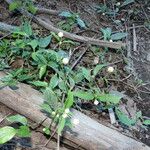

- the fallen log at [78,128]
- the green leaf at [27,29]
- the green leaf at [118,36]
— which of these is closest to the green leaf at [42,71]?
the fallen log at [78,128]

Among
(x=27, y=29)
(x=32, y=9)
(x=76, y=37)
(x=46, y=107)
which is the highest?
(x=32, y=9)

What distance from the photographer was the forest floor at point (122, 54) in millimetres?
2891

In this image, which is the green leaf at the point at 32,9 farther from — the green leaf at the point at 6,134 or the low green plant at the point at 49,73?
the green leaf at the point at 6,134

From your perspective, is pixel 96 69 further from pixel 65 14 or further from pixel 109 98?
pixel 65 14

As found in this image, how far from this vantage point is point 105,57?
3.37 metres

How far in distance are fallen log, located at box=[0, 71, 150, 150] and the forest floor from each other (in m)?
0.13

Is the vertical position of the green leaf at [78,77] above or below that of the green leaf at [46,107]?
above

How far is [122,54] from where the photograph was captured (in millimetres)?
3441

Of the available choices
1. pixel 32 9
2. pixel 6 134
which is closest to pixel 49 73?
pixel 32 9

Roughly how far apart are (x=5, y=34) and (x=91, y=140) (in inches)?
50.5

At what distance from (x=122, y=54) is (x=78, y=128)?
1.13 m

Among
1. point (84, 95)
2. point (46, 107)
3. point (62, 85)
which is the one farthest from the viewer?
point (62, 85)

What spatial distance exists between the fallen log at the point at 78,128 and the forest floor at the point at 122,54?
5.2 inches

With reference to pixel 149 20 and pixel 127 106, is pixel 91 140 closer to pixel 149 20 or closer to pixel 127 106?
pixel 127 106
